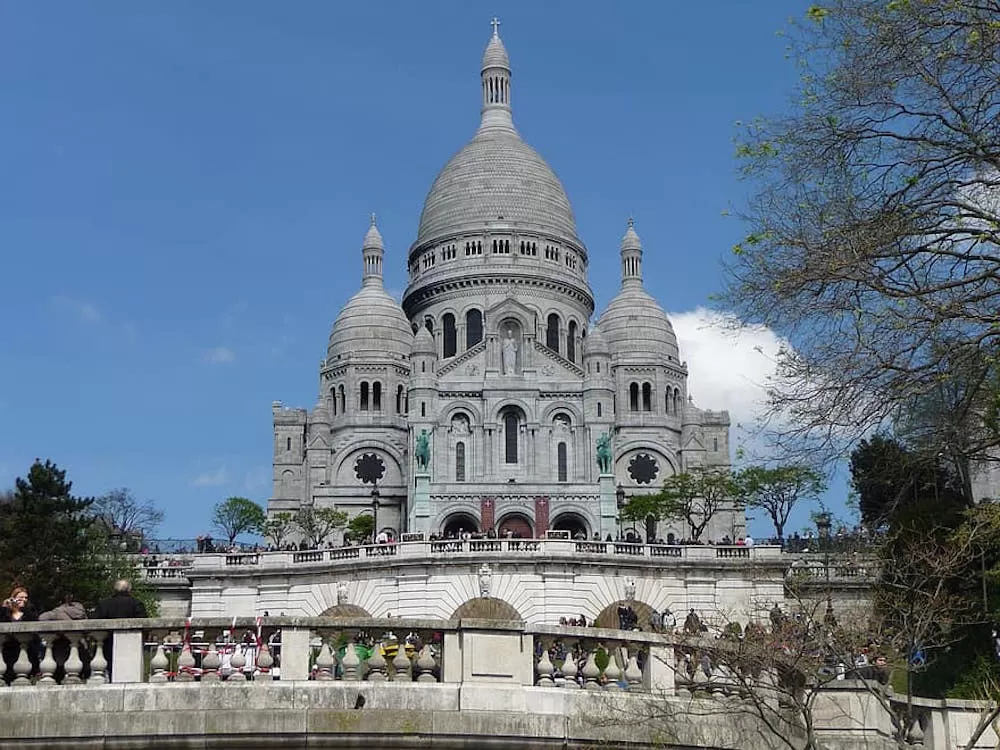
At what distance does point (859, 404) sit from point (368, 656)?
6.55m

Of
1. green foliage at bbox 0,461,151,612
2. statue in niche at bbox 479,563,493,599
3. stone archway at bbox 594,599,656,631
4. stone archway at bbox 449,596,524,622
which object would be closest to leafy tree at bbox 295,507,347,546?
green foliage at bbox 0,461,151,612

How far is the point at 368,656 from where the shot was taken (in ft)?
49.8

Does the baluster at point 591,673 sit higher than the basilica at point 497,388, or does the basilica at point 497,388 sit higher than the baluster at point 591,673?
the basilica at point 497,388

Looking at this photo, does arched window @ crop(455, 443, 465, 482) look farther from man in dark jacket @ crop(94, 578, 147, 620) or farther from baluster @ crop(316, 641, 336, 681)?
baluster @ crop(316, 641, 336, 681)

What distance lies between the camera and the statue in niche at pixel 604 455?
9506 centimetres

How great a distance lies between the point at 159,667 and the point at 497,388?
3363 inches

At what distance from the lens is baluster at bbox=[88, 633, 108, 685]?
48.1 feet

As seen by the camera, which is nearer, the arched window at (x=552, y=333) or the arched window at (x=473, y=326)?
the arched window at (x=473, y=326)

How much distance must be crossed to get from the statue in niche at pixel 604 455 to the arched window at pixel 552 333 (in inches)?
601

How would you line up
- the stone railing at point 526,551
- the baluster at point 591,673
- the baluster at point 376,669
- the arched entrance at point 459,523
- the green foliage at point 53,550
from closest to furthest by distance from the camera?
the baluster at point 376,669, the baluster at point 591,673, the green foliage at point 53,550, the stone railing at point 526,551, the arched entrance at point 459,523

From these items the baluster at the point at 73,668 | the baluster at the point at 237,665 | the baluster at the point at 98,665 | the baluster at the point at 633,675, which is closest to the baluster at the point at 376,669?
the baluster at the point at 237,665

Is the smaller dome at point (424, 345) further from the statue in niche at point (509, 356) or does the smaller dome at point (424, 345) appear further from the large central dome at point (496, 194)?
the large central dome at point (496, 194)

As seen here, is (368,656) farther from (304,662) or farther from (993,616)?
(993,616)

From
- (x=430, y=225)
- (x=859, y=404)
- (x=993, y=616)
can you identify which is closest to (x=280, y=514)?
(x=430, y=225)
